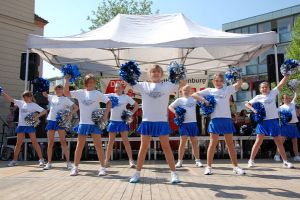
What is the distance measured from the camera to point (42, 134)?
10453 millimetres

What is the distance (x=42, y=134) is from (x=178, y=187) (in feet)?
20.9

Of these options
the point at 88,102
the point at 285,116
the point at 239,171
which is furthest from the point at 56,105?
the point at 285,116

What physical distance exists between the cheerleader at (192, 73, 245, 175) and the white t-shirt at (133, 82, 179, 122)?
83cm

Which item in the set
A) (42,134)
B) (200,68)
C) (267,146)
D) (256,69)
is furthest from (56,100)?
(256,69)

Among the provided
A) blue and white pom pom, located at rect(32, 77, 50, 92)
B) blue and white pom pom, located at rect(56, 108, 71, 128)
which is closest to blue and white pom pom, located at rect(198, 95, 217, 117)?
blue and white pom pom, located at rect(56, 108, 71, 128)

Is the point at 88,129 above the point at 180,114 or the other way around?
the other way around

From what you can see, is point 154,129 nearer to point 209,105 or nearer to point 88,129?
point 209,105

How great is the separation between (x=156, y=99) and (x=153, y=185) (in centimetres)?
134

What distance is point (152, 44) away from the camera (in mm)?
8922

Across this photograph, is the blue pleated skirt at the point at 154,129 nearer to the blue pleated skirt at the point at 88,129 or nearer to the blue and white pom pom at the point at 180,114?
the blue pleated skirt at the point at 88,129

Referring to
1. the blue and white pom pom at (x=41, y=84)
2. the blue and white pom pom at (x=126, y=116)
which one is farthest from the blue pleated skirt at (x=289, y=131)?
the blue and white pom pom at (x=41, y=84)

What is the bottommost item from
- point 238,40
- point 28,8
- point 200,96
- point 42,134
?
point 42,134

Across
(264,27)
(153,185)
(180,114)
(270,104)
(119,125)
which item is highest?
(264,27)

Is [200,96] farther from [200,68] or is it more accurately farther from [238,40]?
[200,68]
